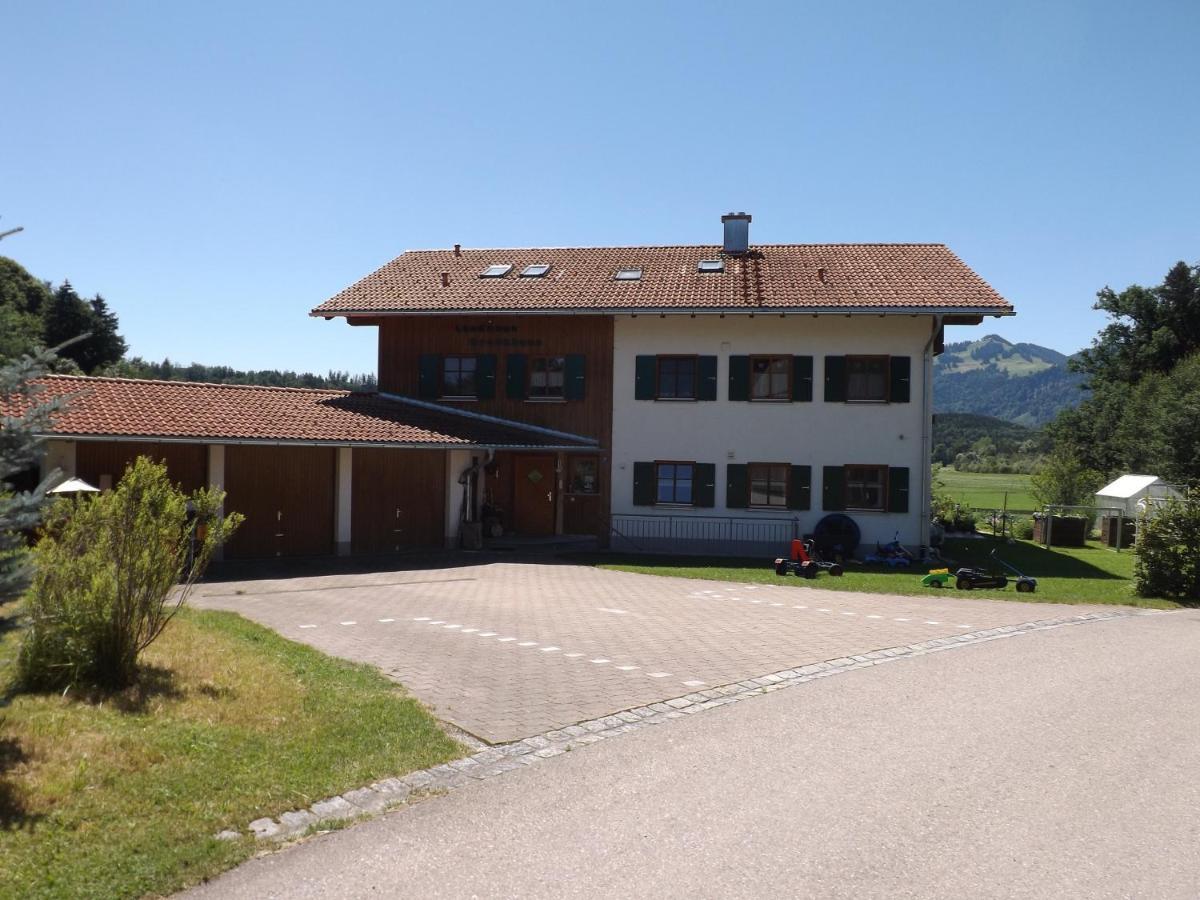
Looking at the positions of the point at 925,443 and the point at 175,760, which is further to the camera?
the point at 925,443

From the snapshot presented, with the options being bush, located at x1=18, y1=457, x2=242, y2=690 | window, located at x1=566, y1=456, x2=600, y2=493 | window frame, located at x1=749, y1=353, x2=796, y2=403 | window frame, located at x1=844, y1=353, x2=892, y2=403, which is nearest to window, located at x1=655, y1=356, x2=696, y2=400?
window frame, located at x1=749, y1=353, x2=796, y2=403

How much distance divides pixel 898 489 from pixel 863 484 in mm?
821

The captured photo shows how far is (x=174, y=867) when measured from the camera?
4.43 metres

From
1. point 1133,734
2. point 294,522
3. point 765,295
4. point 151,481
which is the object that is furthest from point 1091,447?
point 151,481

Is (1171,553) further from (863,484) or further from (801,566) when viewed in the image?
(863,484)

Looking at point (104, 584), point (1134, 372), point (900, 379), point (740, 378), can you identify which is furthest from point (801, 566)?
point (1134, 372)

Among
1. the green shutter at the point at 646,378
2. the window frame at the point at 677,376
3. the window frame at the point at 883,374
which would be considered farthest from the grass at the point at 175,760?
the window frame at the point at 883,374

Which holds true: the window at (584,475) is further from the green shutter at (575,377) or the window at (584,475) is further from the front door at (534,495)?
the green shutter at (575,377)

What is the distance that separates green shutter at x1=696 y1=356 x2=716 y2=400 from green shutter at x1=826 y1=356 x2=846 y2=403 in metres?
2.78

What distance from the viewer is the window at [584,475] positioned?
2373cm

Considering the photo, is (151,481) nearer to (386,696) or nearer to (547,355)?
(386,696)

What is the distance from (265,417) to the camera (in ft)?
63.4

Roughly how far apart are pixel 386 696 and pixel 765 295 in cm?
1721

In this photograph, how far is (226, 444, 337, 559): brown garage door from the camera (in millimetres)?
18406
